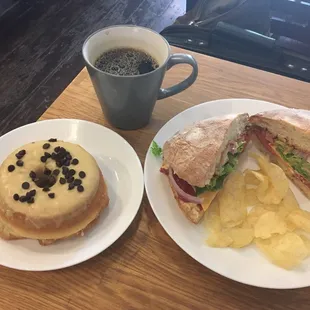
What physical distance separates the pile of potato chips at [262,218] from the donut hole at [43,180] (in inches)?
14.2

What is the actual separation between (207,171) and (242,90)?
455mm

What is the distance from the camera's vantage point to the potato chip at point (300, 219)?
916 millimetres

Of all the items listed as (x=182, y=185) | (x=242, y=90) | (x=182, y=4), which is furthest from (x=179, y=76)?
(x=182, y=4)

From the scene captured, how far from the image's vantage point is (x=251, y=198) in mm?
997

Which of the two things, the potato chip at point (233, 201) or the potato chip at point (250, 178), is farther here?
the potato chip at point (250, 178)

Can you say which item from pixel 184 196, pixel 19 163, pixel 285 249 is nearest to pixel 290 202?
pixel 285 249

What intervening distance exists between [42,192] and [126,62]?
0.44 m

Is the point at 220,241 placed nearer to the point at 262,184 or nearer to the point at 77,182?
the point at 262,184

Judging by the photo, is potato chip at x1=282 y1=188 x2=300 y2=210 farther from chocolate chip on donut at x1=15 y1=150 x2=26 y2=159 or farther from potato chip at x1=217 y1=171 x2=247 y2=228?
chocolate chip on donut at x1=15 y1=150 x2=26 y2=159

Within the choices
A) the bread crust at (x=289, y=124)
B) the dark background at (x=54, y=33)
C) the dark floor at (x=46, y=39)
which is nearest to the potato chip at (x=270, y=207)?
the bread crust at (x=289, y=124)

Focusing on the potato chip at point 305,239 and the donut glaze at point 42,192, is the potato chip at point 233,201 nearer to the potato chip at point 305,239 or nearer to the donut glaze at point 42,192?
the potato chip at point 305,239

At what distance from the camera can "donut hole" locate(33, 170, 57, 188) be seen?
860mm

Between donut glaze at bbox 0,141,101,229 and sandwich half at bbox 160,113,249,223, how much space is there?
0.19 meters

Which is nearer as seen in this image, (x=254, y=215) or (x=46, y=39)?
(x=254, y=215)
